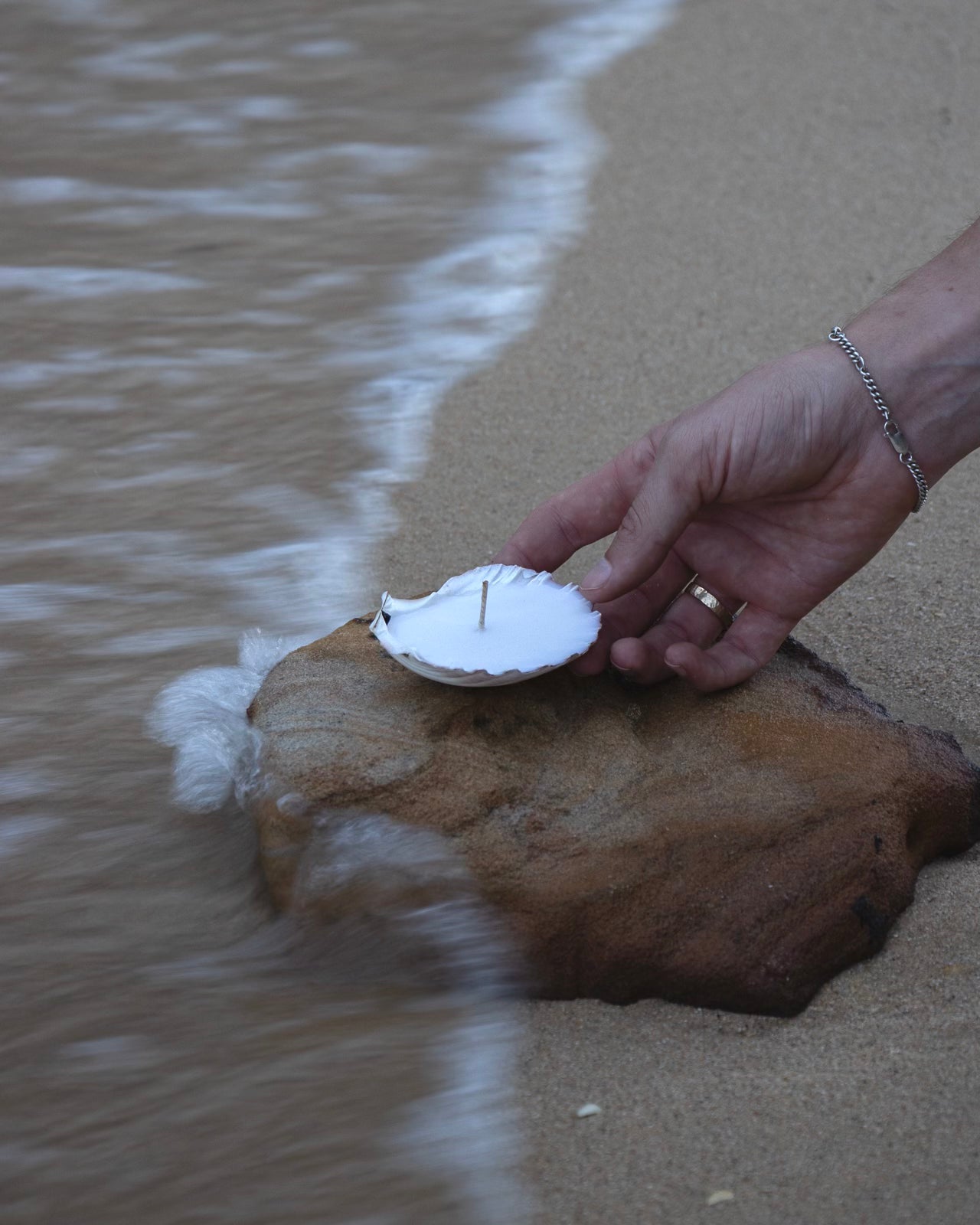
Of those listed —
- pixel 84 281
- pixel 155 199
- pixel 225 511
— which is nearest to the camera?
pixel 225 511

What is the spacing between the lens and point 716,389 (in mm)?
3381

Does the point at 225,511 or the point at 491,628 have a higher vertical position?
the point at 491,628

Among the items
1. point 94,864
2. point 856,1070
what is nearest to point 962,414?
point 856,1070

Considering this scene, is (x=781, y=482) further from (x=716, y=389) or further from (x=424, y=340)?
(x=424, y=340)

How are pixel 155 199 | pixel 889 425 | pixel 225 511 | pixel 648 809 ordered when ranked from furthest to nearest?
pixel 155 199 < pixel 225 511 < pixel 889 425 < pixel 648 809

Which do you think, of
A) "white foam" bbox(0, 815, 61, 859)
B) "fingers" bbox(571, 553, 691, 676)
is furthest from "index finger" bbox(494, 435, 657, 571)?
"white foam" bbox(0, 815, 61, 859)

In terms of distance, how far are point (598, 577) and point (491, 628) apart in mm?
206

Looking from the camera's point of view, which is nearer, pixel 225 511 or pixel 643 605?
pixel 643 605

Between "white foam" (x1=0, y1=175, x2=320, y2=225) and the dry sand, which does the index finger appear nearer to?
the dry sand

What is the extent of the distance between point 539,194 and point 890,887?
123 inches

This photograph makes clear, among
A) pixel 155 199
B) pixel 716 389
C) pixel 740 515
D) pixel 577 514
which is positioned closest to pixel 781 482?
pixel 740 515

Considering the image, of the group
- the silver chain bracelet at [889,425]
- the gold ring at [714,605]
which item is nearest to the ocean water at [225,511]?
the gold ring at [714,605]

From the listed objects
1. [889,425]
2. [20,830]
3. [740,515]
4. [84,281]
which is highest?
[889,425]

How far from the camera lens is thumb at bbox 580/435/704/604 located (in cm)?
210
